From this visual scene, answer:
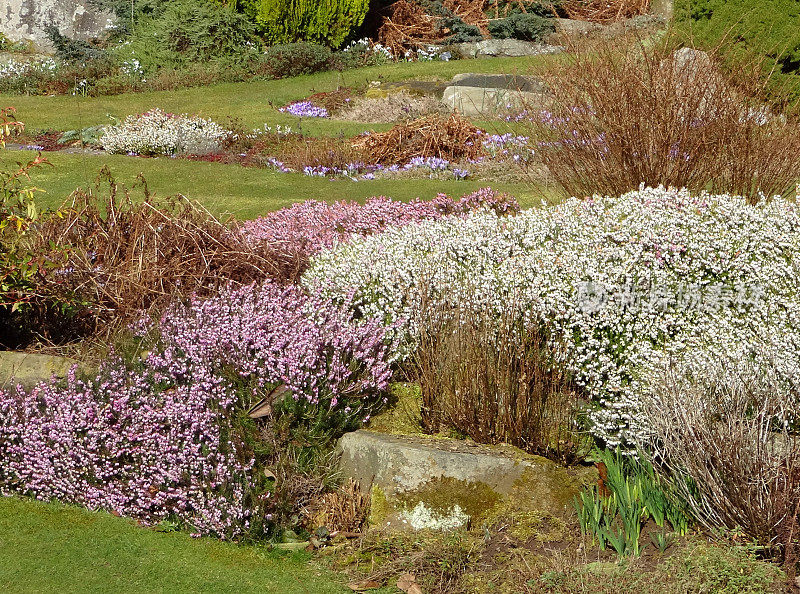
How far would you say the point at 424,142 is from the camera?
1177 cm

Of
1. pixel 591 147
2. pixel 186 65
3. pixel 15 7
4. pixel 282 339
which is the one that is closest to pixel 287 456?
pixel 282 339

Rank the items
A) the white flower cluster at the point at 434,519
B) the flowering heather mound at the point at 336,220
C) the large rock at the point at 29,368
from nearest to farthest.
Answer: the white flower cluster at the point at 434,519 → the large rock at the point at 29,368 → the flowering heather mound at the point at 336,220

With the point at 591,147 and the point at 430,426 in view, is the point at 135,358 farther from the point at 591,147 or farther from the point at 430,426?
the point at 591,147

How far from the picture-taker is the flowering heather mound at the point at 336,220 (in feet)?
20.9

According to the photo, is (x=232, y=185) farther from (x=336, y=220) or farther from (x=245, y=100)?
(x=245, y=100)

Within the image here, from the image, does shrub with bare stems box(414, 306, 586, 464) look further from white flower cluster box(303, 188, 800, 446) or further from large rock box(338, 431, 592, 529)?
large rock box(338, 431, 592, 529)

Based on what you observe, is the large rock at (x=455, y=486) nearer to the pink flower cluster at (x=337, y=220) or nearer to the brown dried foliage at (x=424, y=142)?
the pink flower cluster at (x=337, y=220)

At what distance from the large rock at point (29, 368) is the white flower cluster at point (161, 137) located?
7778 millimetres

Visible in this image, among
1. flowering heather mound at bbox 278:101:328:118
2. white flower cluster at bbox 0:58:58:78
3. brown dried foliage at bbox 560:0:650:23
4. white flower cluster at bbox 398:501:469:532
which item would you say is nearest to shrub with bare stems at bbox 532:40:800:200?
white flower cluster at bbox 398:501:469:532

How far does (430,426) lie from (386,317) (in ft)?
3.00

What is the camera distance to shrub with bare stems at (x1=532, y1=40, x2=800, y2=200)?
6.61 metres

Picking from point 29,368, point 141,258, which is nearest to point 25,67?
point 141,258

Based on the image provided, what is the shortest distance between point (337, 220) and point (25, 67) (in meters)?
15.0

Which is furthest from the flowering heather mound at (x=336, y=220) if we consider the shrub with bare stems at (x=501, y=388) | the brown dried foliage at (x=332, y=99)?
the brown dried foliage at (x=332, y=99)
